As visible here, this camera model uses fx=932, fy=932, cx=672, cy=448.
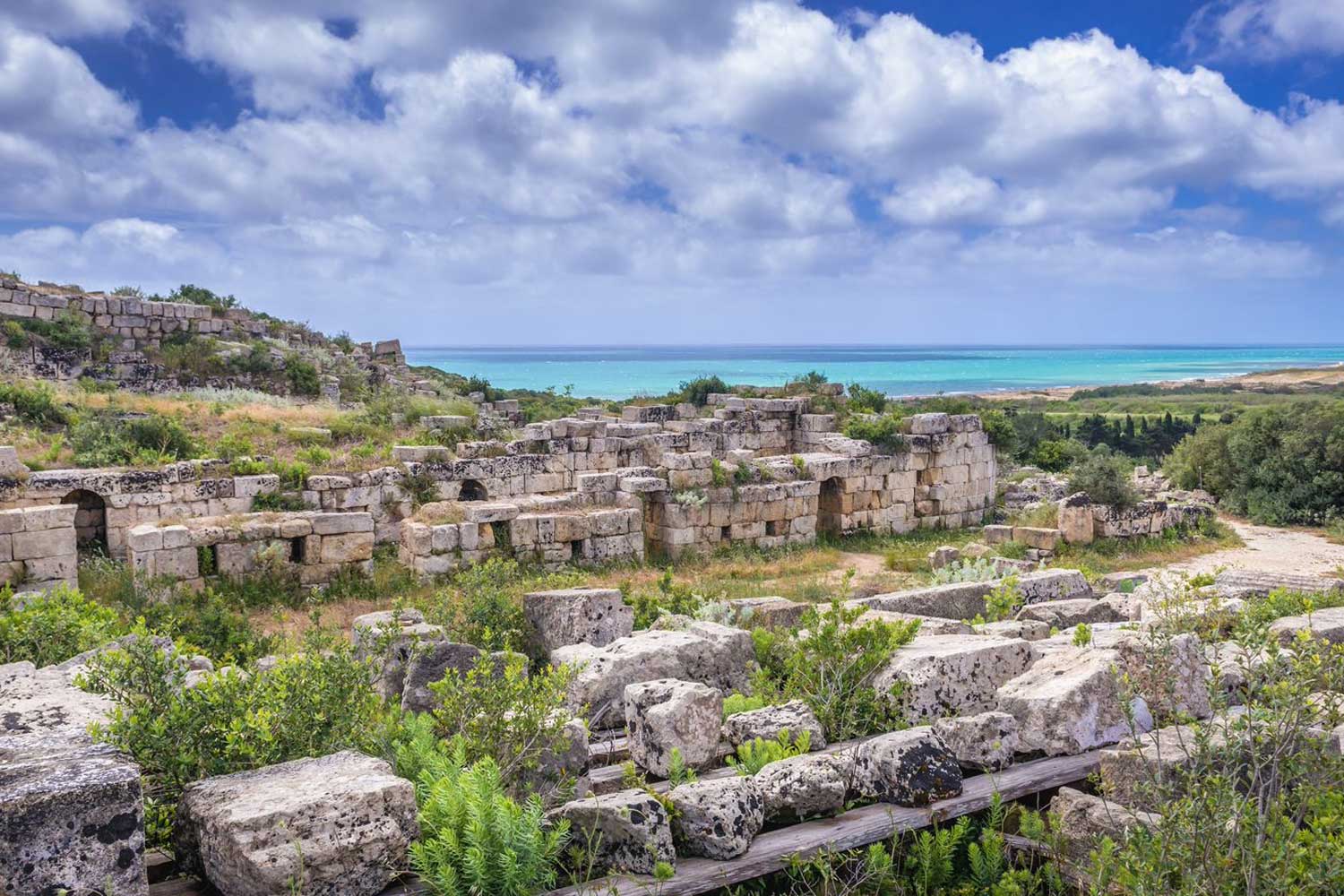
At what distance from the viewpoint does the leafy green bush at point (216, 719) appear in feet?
13.3

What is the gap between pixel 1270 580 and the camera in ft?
37.1

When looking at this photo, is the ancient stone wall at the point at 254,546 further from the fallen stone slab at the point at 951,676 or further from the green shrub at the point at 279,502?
the fallen stone slab at the point at 951,676

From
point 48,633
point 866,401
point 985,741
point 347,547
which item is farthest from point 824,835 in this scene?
point 866,401

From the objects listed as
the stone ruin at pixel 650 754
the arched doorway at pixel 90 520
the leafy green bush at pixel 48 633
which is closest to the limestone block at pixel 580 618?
the stone ruin at pixel 650 754

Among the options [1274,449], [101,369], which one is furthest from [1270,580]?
[101,369]

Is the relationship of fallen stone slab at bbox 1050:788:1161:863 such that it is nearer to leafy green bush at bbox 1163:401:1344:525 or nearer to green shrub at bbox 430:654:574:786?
green shrub at bbox 430:654:574:786

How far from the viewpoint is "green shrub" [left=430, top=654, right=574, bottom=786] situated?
443cm

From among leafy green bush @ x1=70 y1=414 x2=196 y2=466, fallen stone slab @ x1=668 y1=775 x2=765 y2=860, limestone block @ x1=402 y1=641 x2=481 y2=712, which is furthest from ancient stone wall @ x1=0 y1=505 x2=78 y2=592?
fallen stone slab @ x1=668 y1=775 x2=765 y2=860

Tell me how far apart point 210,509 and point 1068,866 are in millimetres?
13198

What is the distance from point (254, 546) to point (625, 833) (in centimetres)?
1034

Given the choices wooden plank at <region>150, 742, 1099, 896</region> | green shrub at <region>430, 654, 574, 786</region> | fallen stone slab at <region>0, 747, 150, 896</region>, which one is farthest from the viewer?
green shrub at <region>430, 654, 574, 786</region>

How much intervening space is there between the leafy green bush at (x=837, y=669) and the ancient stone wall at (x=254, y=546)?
8.11m

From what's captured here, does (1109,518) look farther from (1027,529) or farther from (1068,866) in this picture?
(1068,866)

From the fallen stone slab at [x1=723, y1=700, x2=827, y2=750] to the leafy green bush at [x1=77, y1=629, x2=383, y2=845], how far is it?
75.6 inches
